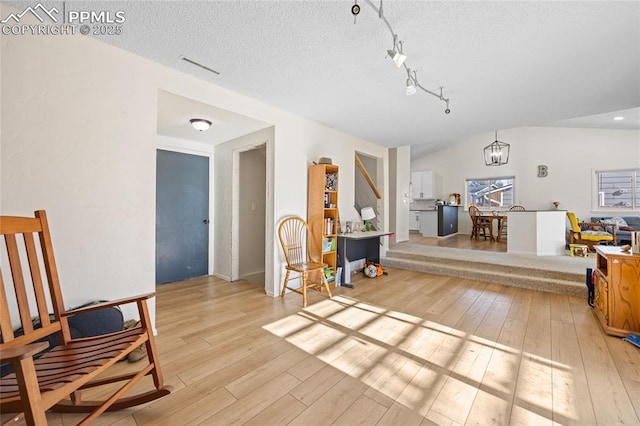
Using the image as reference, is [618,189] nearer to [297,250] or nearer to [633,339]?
[633,339]

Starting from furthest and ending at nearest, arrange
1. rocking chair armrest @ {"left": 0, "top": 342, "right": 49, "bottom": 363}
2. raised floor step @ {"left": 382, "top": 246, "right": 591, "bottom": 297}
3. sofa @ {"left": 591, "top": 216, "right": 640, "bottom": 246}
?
sofa @ {"left": 591, "top": 216, "right": 640, "bottom": 246}
raised floor step @ {"left": 382, "top": 246, "right": 591, "bottom": 297}
rocking chair armrest @ {"left": 0, "top": 342, "right": 49, "bottom": 363}

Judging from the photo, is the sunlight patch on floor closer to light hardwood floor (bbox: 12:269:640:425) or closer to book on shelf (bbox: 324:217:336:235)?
light hardwood floor (bbox: 12:269:640:425)

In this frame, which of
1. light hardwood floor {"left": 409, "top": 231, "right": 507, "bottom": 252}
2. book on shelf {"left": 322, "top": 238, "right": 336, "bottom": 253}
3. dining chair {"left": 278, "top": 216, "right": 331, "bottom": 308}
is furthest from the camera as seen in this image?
light hardwood floor {"left": 409, "top": 231, "right": 507, "bottom": 252}

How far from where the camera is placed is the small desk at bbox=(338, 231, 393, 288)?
378 cm

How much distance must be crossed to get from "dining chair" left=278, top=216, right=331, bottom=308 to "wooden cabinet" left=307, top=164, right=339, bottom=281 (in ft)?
0.36

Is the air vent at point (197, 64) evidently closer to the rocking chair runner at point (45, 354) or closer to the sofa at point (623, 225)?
the rocking chair runner at point (45, 354)

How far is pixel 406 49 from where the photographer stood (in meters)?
2.07

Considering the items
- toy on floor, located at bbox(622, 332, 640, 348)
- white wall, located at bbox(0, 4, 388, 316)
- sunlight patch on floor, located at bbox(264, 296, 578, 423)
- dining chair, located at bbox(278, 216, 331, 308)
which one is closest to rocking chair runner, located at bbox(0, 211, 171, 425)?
white wall, located at bbox(0, 4, 388, 316)

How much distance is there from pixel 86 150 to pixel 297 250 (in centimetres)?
237

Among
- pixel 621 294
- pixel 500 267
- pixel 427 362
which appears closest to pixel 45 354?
pixel 427 362

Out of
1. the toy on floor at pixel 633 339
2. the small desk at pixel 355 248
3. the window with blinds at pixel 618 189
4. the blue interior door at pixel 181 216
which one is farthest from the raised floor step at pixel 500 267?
the window with blinds at pixel 618 189

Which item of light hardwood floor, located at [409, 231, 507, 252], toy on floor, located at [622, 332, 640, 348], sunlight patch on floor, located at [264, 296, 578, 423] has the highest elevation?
sunlight patch on floor, located at [264, 296, 578, 423]

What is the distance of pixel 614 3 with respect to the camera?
160 centimetres

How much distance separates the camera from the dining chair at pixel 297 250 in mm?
3170
